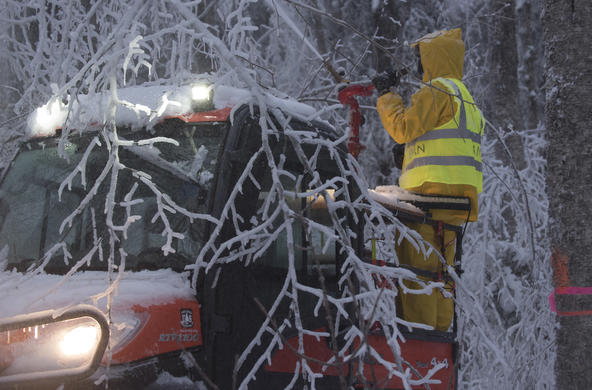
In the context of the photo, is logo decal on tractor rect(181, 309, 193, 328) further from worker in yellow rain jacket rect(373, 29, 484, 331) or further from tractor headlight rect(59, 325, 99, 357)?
worker in yellow rain jacket rect(373, 29, 484, 331)

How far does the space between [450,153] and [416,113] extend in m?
0.36

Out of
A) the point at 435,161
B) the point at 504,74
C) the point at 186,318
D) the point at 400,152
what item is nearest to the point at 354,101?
the point at 435,161

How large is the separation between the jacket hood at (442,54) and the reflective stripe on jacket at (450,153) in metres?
0.18

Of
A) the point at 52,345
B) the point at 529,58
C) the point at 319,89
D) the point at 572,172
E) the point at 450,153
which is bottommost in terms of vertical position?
the point at 52,345

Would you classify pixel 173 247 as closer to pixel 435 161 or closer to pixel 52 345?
pixel 52 345

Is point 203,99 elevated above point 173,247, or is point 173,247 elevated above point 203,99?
point 203,99

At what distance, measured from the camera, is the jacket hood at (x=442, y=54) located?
13.7ft

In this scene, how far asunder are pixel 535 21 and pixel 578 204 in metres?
11.8

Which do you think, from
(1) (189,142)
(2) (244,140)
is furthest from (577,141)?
(1) (189,142)

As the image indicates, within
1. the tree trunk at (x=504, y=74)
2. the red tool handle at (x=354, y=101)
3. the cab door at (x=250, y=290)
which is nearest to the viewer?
the cab door at (x=250, y=290)

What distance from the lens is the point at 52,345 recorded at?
2148 millimetres

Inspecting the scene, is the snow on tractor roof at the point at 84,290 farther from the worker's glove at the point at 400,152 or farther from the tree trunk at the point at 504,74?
the tree trunk at the point at 504,74

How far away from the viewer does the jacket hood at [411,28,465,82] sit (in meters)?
4.19

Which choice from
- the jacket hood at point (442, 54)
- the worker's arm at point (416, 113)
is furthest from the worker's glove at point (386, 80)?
the jacket hood at point (442, 54)
